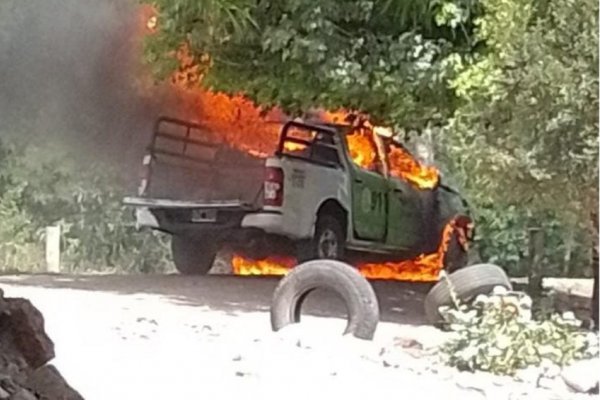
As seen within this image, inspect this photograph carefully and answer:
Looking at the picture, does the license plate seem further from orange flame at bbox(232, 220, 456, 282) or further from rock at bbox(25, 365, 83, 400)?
rock at bbox(25, 365, 83, 400)

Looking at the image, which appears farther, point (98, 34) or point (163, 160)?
point (163, 160)

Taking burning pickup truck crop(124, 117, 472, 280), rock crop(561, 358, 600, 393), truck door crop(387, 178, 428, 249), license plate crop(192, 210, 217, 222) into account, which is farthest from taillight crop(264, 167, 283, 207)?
rock crop(561, 358, 600, 393)

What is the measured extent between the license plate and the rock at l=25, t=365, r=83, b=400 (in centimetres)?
81

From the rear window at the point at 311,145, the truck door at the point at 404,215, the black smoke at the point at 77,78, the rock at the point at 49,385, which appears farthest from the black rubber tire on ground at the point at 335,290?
the rock at the point at 49,385

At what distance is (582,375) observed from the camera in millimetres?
1733

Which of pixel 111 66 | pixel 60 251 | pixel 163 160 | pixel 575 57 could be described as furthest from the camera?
pixel 163 160

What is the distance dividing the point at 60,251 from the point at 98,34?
0.37 m

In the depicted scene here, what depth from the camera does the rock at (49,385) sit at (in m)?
1.40

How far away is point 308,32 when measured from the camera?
2.36 m

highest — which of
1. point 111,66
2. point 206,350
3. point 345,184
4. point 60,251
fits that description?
point 111,66

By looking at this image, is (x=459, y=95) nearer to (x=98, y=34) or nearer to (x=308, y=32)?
(x=308, y=32)

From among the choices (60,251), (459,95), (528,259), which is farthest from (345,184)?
(60,251)

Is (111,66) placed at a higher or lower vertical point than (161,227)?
higher

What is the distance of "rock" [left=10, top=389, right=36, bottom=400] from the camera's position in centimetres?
133
